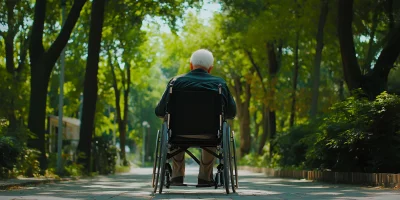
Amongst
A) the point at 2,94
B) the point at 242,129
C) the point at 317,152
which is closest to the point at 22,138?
the point at 317,152

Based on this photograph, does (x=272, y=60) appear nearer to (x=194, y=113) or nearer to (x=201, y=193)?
(x=201, y=193)

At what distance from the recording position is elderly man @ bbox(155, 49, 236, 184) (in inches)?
435

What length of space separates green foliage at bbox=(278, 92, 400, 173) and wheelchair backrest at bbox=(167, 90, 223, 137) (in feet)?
19.5

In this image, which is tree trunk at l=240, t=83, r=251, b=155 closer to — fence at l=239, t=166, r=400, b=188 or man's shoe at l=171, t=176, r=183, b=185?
fence at l=239, t=166, r=400, b=188

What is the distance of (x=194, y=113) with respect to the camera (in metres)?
11.0

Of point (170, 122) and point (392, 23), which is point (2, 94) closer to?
point (392, 23)

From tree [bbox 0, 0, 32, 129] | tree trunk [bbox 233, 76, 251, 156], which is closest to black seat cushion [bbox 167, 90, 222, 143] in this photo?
tree [bbox 0, 0, 32, 129]

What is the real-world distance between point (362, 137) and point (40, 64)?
10521mm

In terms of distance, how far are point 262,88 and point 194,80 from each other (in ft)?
101

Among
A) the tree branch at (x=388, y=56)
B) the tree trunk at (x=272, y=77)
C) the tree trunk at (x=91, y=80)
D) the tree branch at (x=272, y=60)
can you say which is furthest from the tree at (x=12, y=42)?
the tree branch at (x=388, y=56)

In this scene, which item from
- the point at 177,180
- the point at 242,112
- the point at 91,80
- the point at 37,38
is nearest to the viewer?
the point at 177,180

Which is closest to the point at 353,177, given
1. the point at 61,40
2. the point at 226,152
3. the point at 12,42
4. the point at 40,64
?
the point at 226,152

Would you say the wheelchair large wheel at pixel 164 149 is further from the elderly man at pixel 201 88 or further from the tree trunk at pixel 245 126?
the tree trunk at pixel 245 126

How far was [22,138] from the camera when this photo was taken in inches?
840
